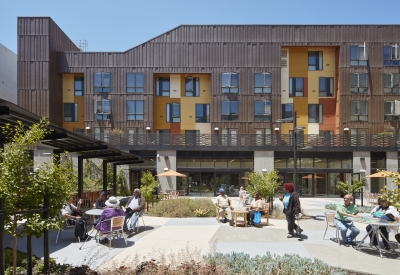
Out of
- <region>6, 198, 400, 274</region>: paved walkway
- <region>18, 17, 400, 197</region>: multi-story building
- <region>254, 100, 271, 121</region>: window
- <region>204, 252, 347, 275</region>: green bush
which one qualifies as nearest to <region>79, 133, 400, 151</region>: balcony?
<region>18, 17, 400, 197</region>: multi-story building

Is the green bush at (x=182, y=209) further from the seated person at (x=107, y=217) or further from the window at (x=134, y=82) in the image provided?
the window at (x=134, y=82)

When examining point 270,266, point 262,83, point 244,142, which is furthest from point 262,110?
point 270,266

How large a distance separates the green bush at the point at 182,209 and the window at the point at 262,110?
18.6 m

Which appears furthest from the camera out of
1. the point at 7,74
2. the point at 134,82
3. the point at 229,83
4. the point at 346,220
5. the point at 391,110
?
the point at 7,74

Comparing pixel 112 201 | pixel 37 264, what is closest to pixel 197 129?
pixel 112 201

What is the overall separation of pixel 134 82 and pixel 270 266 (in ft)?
99.5

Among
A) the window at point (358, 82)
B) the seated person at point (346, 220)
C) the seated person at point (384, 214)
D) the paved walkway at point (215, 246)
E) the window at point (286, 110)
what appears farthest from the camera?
the window at point (286, 110)

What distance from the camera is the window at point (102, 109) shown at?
3516 centimetres

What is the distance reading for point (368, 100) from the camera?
34969 mm

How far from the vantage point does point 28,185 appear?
19.6 ft

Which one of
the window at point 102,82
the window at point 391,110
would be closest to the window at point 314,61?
the window at point 391,110

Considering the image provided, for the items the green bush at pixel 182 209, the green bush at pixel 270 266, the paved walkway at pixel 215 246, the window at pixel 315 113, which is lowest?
the green bush at pixel 182 209

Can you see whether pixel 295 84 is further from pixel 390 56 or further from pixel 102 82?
pixel 102 82

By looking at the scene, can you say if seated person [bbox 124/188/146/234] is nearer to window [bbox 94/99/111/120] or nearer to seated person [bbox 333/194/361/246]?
seated person [bbox 333/194/361/246]
